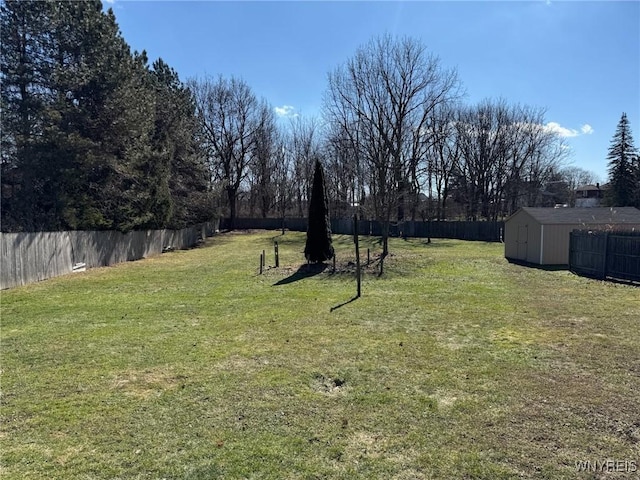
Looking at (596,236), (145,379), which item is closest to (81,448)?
(145,379)

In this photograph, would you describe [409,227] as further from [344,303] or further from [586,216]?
[344,303]

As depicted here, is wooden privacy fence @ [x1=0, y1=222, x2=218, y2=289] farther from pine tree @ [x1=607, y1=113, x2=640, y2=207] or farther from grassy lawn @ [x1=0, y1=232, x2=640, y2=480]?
pine tree @ [x1=607, y1=113, x2=640, y2=207]

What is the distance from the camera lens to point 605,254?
14.1 metres

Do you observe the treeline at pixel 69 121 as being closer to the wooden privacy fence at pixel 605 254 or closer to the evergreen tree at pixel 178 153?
the evergreen tree at pixel 178 153

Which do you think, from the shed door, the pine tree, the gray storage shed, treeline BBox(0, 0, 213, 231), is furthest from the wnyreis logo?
the pine tree

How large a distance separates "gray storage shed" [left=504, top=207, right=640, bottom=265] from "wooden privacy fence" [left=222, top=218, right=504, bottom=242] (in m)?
15.6

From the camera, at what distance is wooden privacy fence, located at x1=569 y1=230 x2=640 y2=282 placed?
43.2 feet

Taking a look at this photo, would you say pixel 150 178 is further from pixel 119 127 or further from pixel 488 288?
pixel 488 288

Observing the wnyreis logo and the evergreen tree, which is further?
the evergreen tree

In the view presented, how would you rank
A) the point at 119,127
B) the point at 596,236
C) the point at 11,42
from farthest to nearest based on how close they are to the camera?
the point at 119,127 → the point at 11,42 → the point at 596,236

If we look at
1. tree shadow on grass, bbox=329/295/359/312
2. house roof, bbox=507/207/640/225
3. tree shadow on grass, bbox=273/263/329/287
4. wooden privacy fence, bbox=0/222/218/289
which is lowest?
tree shadow on grass, bbox=329/295/359/312

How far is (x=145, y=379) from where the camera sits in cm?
499

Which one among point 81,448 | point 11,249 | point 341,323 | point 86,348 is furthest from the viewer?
point 11,249

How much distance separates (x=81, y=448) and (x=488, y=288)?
10.9 metres
